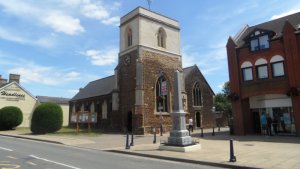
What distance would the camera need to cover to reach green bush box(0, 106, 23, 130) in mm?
39000

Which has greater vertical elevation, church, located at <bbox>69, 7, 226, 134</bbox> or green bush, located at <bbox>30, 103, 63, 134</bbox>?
church, located at <bbox>69, 7, 226, 134</bbox>

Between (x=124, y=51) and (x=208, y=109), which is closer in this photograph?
(x=124, y=51)

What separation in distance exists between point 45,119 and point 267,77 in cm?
2298

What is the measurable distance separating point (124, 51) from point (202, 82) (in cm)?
1335

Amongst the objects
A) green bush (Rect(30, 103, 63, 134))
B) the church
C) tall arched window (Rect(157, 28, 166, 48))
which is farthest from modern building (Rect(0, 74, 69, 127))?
tall arched window (Rect(157, 28, 166, 48))

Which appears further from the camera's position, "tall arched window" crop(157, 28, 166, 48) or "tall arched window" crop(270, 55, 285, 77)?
"tall arched window" crop(157, 28, 166, 48)

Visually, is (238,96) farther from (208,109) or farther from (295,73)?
(208,109)

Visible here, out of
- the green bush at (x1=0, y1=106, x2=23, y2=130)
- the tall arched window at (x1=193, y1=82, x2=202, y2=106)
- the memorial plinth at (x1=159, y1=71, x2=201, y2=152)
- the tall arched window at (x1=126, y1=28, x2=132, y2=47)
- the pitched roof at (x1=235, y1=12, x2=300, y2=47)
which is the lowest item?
the memorial plinth at (x1=159, y1=71, x2=201, y2=152)

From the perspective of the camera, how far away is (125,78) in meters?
34.3

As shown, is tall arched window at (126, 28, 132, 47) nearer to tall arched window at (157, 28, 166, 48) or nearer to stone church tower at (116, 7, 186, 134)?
stone church tower at (116, 7, 186, 134)

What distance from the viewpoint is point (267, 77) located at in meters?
23.4

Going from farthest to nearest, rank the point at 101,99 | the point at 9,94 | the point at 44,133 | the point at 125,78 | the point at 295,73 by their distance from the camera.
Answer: the point at 9,94, the point at 101,99, the point at 125,78, the point at 44,133, the point at 295,73

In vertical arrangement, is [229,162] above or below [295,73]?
below

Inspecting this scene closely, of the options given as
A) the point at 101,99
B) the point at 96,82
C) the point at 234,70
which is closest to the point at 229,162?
the point at 234,70
